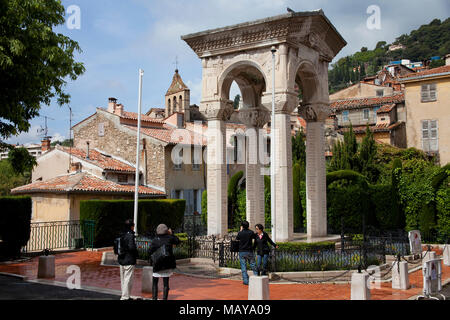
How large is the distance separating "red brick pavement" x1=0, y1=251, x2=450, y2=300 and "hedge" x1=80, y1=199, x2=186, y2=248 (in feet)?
18.2

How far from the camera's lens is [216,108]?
1806 centimetres

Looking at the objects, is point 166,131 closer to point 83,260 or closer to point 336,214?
point 336,214

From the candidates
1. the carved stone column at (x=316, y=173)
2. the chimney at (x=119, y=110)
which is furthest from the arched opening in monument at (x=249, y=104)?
the chimney at (x=119, y=110)

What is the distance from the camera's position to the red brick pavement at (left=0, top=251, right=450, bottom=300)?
11.0m

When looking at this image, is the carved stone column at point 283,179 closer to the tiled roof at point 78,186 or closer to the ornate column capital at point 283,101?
the ornate column capital at point 283,101


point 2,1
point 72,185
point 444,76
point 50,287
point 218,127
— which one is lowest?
point 50,287

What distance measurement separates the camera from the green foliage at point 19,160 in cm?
1299

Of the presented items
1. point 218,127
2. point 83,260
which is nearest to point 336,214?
point 218,127

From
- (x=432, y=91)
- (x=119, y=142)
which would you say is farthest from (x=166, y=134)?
(x=432, y=91)

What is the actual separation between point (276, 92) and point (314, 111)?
3188mm

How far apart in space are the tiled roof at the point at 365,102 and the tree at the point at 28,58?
3680cm

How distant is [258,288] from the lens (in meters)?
9.08

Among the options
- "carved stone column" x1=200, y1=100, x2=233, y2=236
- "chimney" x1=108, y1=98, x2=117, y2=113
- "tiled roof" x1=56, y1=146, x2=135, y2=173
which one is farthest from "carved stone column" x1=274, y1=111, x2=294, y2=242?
"chimney" x1=108, y1=98, x2=117, y2=113
